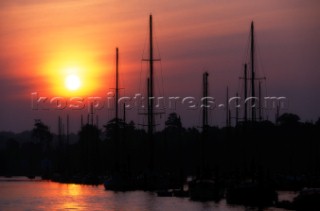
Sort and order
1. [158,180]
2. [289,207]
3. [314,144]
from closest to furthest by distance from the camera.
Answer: [289,207] < [158,180] < [314,144]

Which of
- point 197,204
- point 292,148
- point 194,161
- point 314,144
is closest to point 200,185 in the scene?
point 197,204

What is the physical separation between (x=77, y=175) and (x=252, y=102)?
87939mm

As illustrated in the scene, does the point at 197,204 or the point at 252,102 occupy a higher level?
the point at 252,102

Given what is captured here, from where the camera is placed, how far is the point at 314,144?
529 feet

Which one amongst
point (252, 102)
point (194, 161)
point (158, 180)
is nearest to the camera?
point (252, 102)

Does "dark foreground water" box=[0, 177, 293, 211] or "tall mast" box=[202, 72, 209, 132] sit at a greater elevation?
"tall mast" box=[202, 72, 209, 132]

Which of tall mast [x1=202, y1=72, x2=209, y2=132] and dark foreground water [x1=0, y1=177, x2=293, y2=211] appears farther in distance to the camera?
tall mast [x1=202, y1=72, x2=209, y2=132]

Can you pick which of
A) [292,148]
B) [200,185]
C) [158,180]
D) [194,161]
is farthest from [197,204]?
[194,161]

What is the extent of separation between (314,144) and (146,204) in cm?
6938

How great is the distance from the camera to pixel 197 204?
305 feet

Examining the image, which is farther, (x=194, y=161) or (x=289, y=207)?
(x=194, y=161)

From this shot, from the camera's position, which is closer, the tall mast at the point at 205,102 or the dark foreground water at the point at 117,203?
the dark foreground water at the point at 117,203

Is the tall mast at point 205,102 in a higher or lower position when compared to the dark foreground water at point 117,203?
higher

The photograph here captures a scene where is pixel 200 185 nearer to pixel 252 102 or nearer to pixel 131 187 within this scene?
pixel 252 102
